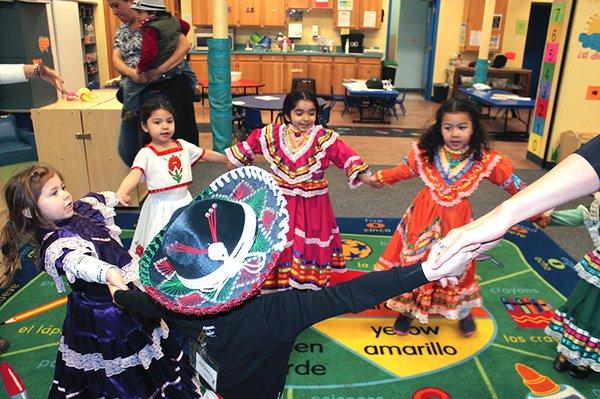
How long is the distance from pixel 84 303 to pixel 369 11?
1212 centimetres

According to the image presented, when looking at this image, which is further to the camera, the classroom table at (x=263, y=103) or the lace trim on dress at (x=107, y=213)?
the classroom table at (x=263, y=103)

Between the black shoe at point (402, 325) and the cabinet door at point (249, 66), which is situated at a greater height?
the cabinet door at point (249, 66)

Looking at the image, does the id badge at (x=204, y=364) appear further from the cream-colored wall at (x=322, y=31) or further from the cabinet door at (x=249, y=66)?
the cream-colored wall at (x=322, y=31)

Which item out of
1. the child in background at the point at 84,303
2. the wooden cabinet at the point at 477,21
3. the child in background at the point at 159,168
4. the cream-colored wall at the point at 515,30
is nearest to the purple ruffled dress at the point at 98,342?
the child in background at the point at 84,303

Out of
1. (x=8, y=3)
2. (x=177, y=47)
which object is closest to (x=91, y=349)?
(x=177, y=47)

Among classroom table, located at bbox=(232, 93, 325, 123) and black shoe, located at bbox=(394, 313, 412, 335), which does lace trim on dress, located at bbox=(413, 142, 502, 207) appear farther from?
classroom table, located at bbox=(232, 93, 325, 123)

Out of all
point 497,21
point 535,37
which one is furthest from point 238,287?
point 535,37

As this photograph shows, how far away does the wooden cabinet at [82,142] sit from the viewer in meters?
5.05

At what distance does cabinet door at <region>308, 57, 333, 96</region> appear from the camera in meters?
12.8

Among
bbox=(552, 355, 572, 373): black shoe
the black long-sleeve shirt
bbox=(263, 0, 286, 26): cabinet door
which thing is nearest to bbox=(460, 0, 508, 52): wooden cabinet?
bbox=(263, 0, 286, 26): cabinet door

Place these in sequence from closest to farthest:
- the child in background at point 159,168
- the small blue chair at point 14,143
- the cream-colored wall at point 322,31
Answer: the child in background at point 159,168 → the small blue chair at point 14,143 → the cream-colored wall at point 322,31

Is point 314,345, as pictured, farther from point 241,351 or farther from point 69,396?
point 241,351

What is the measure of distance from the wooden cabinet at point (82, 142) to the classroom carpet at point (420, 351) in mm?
1485

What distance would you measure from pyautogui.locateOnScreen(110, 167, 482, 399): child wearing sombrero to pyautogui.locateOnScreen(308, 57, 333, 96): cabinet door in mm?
11758
